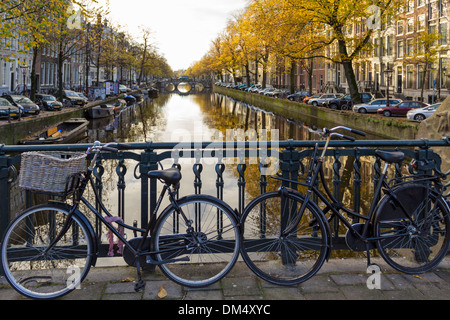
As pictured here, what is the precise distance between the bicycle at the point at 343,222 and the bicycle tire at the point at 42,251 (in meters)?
1.25

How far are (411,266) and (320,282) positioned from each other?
0.86 m

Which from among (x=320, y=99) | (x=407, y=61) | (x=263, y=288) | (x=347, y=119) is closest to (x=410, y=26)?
(x=407, y=61)

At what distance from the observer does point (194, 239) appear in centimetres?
355

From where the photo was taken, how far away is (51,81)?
51625 mm

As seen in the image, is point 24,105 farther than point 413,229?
Yes

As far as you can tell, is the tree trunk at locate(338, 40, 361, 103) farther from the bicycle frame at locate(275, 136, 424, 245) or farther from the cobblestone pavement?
Answer: the cobblestone pavement

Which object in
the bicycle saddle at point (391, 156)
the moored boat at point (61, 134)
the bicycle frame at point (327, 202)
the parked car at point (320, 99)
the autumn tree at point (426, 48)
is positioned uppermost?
the autumn tree at point (426, 48)

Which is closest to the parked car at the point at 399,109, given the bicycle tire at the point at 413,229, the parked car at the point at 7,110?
the parked car at the point at 7,110

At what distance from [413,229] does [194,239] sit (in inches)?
73.1

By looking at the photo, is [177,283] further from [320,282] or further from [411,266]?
[411,266]

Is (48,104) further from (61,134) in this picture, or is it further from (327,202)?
(327,202)

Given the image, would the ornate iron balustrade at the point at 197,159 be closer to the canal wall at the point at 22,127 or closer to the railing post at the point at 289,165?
the railing post at the point at 289,165

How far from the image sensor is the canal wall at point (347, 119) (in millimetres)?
20969

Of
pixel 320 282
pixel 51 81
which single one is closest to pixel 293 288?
pixel 320 282
